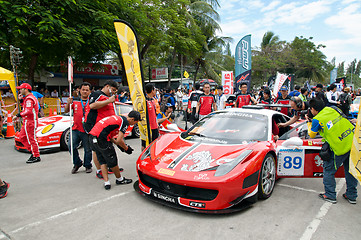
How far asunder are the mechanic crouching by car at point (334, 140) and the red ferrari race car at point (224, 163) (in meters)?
0.25

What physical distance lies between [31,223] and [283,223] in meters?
2.95

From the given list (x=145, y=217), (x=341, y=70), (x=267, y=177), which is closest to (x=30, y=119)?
(x=145, y=217)

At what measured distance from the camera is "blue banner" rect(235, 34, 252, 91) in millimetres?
10930

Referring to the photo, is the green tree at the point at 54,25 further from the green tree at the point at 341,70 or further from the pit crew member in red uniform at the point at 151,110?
the green tree at the point at 341,70

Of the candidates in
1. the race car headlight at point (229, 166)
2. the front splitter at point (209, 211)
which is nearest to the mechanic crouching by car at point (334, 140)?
the race car headlight at point (229, 166)

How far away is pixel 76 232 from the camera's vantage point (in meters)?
2.74

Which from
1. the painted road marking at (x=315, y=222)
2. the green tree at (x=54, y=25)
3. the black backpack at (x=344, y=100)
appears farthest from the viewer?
the green tree at (x=54, y=25)

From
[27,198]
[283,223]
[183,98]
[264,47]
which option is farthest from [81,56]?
[264,47]

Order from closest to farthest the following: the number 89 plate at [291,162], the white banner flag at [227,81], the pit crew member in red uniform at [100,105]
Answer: the number 89 plate at [291,162] → the pit crew member in red uniform at [100,105] → the white banner flag at [227,81]

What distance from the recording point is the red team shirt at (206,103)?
24.3 ft

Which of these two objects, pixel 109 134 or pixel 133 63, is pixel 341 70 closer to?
pixel 133 63

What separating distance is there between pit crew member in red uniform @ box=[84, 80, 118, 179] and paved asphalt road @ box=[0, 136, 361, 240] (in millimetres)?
1038

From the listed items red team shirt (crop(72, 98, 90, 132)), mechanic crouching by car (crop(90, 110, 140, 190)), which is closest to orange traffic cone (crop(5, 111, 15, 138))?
red team shirt (crop(72, 98, 90, 132))

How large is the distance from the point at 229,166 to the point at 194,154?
21.5 inches
